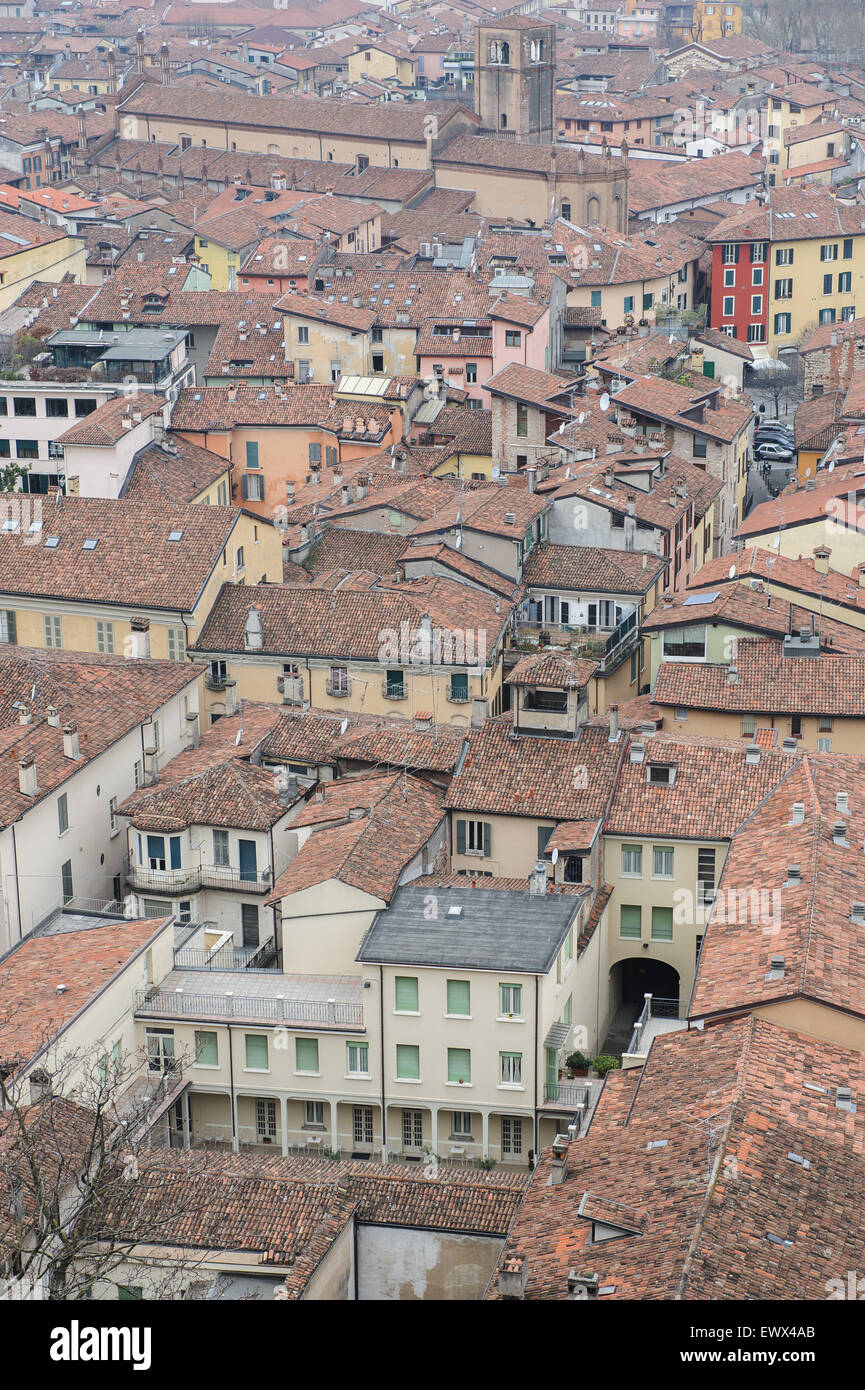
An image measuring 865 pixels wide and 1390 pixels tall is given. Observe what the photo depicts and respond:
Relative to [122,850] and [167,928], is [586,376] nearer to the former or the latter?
[122,850]

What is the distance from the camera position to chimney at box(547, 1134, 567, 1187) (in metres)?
34.9

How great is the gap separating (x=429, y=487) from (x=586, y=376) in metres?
16.9

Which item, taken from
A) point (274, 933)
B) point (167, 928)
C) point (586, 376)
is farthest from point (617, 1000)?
point (586, 376)

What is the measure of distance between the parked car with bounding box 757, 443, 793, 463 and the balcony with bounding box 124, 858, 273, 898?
5084 centimetres

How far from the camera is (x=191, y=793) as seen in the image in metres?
49.0

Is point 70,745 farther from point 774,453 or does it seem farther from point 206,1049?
point 774,453

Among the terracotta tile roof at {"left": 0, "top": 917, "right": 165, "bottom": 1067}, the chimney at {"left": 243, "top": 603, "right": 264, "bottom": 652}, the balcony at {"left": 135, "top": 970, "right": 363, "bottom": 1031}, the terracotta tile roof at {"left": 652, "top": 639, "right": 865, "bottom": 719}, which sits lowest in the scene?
the balcony at {"left": 135, "top": 970, "right": 363, "bottom": 1031}

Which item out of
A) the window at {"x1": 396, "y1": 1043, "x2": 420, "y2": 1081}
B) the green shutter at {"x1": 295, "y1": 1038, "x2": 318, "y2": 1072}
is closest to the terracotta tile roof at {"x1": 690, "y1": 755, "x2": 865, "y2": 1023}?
the window at {"x1": 396, "y1": 1043, "x2": 420, "y2": 1081}

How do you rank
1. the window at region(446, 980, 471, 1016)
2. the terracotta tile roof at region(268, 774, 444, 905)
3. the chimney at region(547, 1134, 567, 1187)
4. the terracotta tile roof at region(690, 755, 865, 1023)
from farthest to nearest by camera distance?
the terracotta tile roof at region(268, 774, 444, 905), the window at region(446, 980, 471, 1016), the terracotta tile roof at region(690, 755, 865, 1023), the chimney at region(547, 1134, 567, 1187)

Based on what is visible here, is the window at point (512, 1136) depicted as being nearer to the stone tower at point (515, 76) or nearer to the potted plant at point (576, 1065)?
the potted plant at point (576, 1065)

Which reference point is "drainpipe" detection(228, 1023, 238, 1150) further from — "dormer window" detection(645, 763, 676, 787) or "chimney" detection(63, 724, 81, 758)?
"dormer window" detection(645, 763, 676, 787)

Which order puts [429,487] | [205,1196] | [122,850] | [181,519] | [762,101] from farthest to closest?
[762,101] → [429,487] → [181,519] → [122,850] → [205,1196]

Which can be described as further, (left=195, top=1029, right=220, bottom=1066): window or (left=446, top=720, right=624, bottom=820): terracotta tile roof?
(left=446, top=720, right=624, bottom=820): terracotta tile roof

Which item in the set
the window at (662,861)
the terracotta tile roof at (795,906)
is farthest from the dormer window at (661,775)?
the terracotta tile roof at (795,906)
